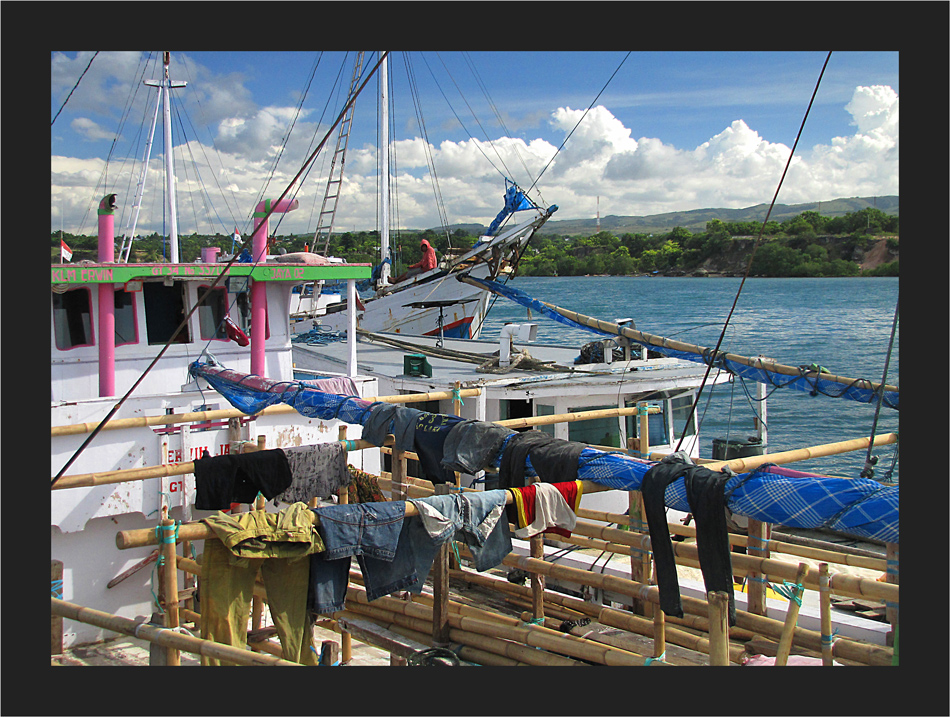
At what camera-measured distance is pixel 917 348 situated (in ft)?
18.3

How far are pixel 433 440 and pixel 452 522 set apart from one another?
183cm

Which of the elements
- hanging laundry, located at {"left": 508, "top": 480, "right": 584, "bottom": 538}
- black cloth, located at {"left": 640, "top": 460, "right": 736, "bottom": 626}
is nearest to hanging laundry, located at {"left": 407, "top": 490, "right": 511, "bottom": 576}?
hanging laundry, located at {"left": 508, "top": 480, "right": 584, "bottom": 538}

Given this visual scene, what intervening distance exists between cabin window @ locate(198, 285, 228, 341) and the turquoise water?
6.96 m

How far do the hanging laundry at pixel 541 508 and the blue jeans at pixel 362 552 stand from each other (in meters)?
0.83

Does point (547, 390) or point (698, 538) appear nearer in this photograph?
point (698, 538)

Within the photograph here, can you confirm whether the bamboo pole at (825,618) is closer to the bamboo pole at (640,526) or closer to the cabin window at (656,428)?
the bamboo pole at (640,526)

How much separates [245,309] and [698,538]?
28.4 feet

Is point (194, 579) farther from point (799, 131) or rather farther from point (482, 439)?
point (799, 131)

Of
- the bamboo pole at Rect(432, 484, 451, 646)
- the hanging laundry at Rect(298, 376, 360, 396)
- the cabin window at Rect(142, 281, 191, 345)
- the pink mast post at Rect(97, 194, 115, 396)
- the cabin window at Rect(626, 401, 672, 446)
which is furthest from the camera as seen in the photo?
the cabin window at Rect(626, 401, 672, 446)

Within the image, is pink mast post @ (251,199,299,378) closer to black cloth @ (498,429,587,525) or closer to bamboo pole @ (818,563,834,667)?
black cloth @ (498,429,587,525)

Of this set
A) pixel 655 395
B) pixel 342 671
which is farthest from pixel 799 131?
pixel 655 395

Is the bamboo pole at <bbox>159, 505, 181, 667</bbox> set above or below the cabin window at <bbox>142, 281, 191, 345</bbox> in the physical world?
below

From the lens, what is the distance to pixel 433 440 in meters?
7.47

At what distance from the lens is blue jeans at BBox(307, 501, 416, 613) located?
18.0 ft
